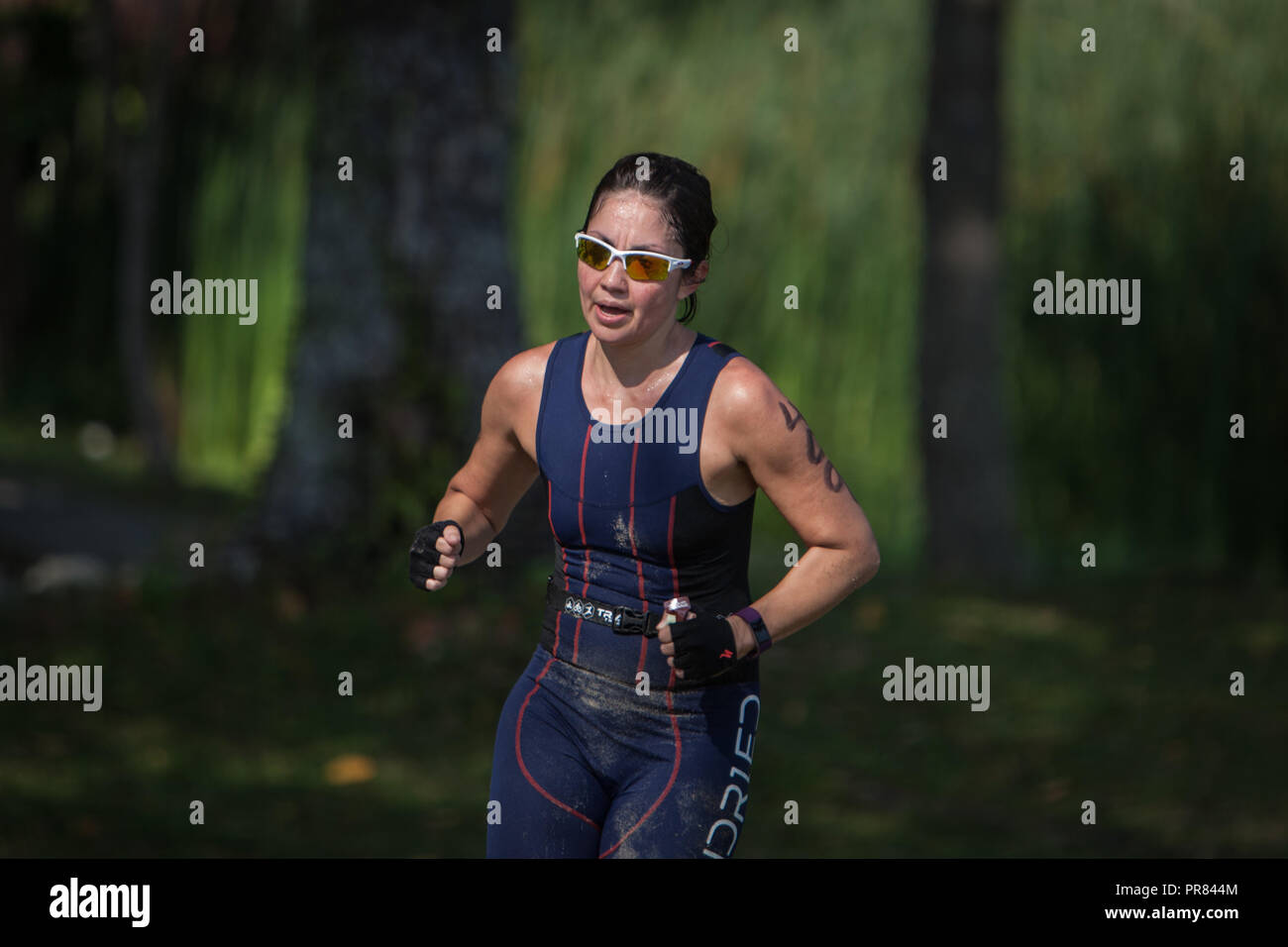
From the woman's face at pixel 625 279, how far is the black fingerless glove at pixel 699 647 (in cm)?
61

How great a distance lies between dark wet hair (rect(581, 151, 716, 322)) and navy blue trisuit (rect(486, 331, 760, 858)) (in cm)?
23

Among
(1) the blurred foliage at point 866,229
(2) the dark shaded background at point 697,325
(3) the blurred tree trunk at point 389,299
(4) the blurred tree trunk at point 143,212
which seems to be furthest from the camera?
(4) the blurred tree trunk at point 143,212

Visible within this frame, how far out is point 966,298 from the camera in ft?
35.0

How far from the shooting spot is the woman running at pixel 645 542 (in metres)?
3.47

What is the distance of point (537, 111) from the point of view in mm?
14453

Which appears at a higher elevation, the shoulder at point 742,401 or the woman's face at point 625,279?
A: the woman's face at point 625,279

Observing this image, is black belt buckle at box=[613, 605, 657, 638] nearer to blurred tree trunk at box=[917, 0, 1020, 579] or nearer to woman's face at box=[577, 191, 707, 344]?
woman's face at box=[577, 191, 707, 344]

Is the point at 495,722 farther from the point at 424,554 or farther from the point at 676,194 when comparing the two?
the point at 676,194

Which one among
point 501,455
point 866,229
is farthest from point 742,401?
point 866,229

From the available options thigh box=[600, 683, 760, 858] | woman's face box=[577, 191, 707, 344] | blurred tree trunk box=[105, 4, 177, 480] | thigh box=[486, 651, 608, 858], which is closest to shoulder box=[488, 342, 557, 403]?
woman's face box=[577, 191, 707, 344]

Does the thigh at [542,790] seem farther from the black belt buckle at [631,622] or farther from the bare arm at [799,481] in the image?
the bare arm at [799,481]

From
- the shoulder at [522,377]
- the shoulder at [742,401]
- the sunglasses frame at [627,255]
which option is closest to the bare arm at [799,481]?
the shoulder at [742,401]

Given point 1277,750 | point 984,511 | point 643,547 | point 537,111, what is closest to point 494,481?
point 643,547
